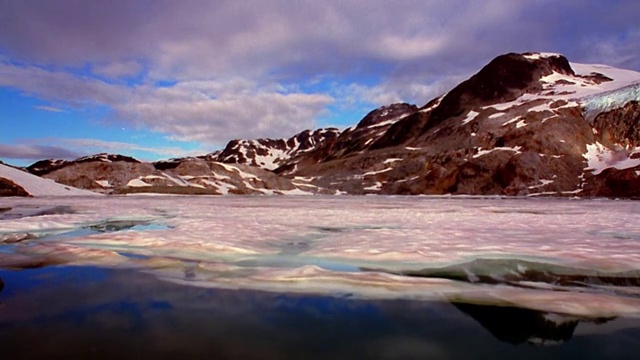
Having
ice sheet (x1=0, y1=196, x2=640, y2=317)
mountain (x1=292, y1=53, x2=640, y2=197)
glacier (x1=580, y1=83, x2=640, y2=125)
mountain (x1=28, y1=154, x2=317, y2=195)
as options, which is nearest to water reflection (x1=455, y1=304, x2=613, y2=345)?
ice sheet (x1=0, y1=196, x2=640, y2=317)

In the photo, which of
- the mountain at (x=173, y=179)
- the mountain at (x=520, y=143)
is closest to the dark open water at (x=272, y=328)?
the mountain at (x=173, y=179)

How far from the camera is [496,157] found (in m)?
97.8

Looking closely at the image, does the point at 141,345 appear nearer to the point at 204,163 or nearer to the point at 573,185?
the point at 573,185

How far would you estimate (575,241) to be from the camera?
33.6 feet

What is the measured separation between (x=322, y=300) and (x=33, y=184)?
2312 inches

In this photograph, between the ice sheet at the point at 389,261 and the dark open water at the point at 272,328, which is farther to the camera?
the ice sheet at the point at 389,261

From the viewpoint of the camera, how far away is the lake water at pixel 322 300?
3938 millimetres

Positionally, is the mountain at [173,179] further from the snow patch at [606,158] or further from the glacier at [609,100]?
the glacier at [609,100]

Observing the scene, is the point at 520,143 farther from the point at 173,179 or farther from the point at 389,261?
the point at 389,261

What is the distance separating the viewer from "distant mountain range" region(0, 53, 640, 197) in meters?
89.1

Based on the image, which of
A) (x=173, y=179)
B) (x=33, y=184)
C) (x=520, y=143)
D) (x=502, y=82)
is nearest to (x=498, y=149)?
(x=520, y=143)

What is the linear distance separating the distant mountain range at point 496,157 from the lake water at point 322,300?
8056 centimetres

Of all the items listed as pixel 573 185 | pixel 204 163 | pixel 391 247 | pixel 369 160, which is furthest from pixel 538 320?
pixel 369 160

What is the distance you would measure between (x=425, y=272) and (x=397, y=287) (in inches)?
49.2
